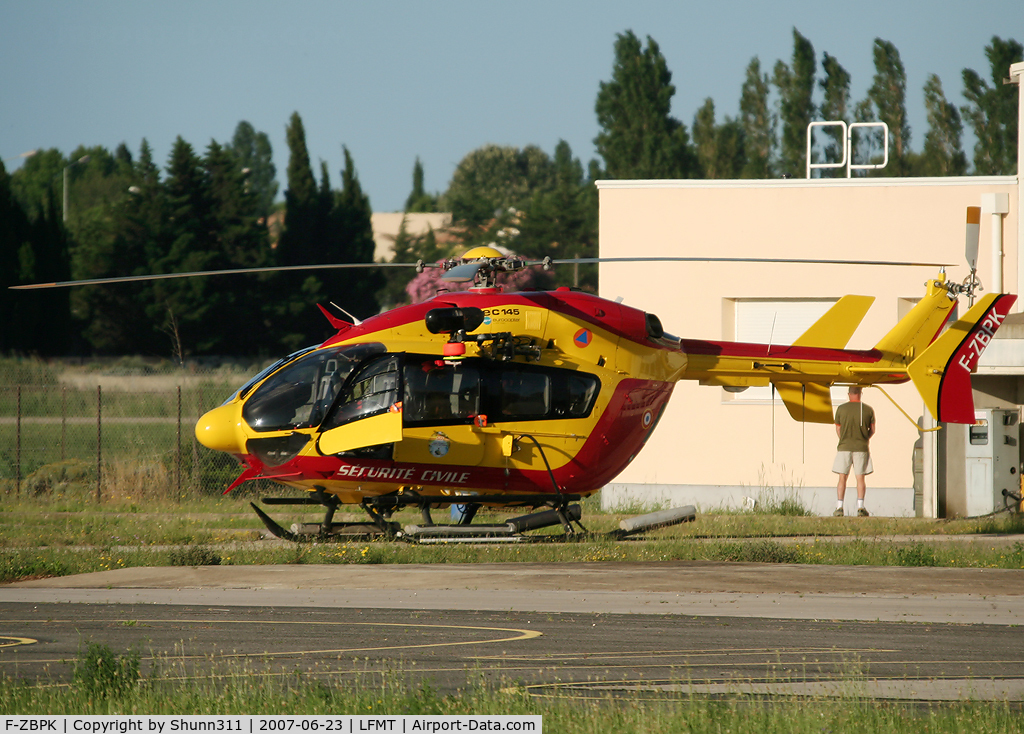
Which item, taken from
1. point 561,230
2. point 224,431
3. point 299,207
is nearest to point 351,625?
point 224,431

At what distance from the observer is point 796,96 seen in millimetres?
70438

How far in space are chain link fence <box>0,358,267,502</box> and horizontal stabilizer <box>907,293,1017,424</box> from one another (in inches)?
484

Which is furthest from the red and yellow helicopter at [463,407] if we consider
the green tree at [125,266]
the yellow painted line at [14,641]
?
the green tree at [125,266]

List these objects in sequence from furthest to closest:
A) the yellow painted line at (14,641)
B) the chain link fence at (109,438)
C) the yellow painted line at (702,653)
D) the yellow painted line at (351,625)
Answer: the chain link fence at (109,438)
the yellow painted line at (14,641)
the yellow painted line at (351,625)
the yellow painted line at (702,653)

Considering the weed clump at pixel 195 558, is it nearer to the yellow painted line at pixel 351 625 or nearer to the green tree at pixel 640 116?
the yellow painted line at pixel 351 625

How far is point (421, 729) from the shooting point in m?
5.93

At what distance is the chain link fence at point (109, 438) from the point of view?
2105 centimetres

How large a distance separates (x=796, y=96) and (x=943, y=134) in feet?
31.3

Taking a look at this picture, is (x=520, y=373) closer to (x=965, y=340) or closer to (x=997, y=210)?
(x=965, y=340)

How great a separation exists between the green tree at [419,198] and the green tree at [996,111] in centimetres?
7378

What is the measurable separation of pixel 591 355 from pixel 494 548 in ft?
9.47

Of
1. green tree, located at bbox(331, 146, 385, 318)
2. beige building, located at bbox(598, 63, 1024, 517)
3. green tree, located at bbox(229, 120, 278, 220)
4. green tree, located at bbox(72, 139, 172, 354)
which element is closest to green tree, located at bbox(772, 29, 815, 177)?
green tree, located at bbox(331, 146, 385, 318)

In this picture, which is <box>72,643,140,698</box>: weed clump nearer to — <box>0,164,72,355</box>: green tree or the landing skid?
the landing skid

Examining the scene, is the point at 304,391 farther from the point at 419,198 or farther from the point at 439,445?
the point at 419,198
